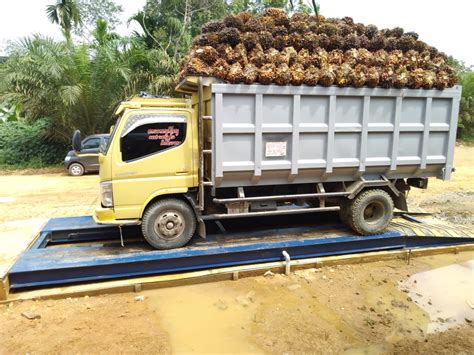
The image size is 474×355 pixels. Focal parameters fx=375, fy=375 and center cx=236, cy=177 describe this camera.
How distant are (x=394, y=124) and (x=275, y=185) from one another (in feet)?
6.74

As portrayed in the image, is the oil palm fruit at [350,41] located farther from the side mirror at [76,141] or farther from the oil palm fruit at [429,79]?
the side mirror at [76,141]

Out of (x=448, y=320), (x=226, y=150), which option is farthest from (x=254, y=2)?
(x=448, y=320)

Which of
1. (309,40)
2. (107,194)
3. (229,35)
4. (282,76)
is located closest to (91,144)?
(107,194)

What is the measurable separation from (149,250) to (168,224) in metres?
0.49

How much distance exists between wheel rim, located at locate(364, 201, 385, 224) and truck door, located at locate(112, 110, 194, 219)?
119 inches

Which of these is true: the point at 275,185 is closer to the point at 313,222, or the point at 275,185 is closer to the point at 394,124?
the point at 313,222

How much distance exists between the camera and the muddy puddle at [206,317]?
375 cm

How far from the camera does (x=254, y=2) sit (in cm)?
2133

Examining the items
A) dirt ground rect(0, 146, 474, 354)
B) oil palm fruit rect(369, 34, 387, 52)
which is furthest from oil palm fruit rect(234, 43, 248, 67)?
dirt ground rect(0, 146, 474, 354)

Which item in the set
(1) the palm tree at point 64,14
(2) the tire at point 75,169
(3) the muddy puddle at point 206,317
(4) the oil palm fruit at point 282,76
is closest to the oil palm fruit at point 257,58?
(4) the oil palm fruit at point 282,76

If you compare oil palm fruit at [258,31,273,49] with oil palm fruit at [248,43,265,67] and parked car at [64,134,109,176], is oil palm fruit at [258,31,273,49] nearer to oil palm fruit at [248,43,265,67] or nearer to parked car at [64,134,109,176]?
oil palm fruit at [248,43,265,67]

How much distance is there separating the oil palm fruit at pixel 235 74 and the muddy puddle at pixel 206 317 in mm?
2745

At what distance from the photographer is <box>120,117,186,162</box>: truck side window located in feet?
16.6

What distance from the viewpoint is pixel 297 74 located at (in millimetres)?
5246
